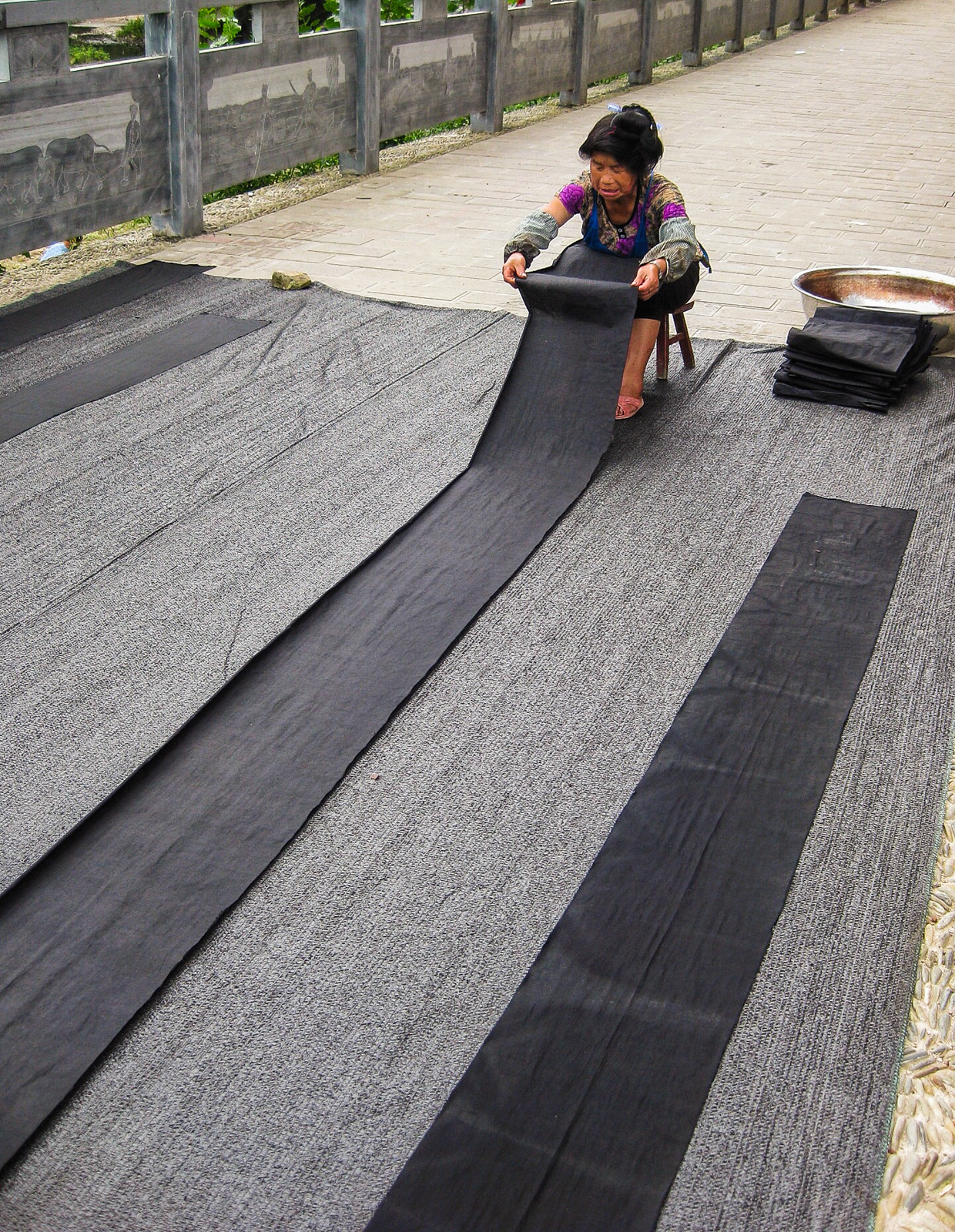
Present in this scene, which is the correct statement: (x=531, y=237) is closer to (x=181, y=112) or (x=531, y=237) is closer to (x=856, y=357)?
(x=856, y=357)

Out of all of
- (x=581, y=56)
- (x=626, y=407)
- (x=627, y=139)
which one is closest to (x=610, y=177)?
(x=627, y=139)

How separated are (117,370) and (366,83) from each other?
3416 mm

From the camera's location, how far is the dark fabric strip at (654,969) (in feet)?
4.61

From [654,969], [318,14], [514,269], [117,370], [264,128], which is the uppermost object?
[318,14]

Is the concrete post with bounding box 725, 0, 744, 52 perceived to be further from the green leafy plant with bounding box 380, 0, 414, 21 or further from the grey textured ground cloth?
the grey textured ground cloth

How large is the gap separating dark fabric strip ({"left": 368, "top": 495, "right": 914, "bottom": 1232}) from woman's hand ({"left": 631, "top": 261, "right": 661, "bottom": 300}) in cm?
99

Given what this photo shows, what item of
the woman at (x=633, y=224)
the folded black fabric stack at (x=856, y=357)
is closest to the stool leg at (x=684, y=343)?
the woman at (x=633, y=224)

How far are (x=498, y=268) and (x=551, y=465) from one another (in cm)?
216

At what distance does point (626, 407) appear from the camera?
11.4 ft

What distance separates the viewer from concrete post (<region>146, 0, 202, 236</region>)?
16.6 feet

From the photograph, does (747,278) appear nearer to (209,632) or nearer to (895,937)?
(209,632)

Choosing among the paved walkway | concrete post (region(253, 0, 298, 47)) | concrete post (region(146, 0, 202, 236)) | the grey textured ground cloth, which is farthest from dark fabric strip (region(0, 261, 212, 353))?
concrete post (region(253, 0, 298, 47))

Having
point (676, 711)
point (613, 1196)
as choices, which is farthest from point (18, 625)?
point (613, 1196)

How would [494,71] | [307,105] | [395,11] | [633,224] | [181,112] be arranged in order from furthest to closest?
[395,11] → [494,71] → [307,105] → [181,112] → [633,224]
